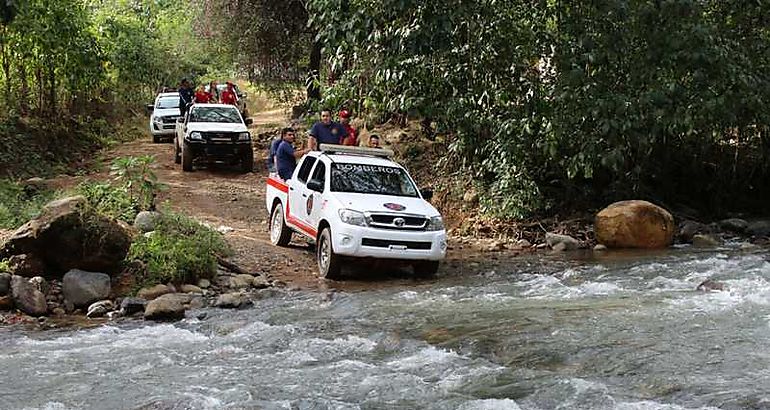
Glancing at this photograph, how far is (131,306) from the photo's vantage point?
409 inches

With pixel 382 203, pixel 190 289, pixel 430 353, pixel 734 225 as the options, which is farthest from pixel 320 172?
pixel 734 225

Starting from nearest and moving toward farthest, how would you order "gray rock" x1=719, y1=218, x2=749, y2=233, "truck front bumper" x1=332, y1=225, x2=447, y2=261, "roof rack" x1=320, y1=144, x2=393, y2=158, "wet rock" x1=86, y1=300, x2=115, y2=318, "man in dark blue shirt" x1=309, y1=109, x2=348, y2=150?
"wet rock" x1=86, y1=300, x2=115, y2=318 → "truck front bumper" x1=332, y1=225, x2=447, y2=261 → "roof rack" x1=320, y1=144, x2=393, y2=158 → "man in dark blue shirt" x1=309, y1=109, x2=348, y2=150 → "gray rock" x1=719, y1=218, x2=749, y2=233

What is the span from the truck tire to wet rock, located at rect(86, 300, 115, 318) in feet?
36.6

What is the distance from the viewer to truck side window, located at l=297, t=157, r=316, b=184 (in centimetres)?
1352

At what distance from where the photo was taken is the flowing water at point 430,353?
6969 millimetres

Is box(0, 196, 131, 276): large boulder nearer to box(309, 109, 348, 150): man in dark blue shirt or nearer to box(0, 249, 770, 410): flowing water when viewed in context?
box(0, 249, 770, 410): flowing water

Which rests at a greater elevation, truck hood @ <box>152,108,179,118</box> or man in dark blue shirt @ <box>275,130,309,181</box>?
Result: truck hood @ <box>152,108,179,118</box>

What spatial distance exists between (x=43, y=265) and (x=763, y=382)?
26.9 feet

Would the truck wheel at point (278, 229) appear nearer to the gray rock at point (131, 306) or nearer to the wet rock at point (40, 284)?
the gray rock at point (131, 306)

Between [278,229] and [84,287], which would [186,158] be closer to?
[278,229]

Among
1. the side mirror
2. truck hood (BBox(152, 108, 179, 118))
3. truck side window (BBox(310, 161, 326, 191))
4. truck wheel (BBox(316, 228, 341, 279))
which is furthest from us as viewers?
truck hood (BBox(152, 108, 179, 118))

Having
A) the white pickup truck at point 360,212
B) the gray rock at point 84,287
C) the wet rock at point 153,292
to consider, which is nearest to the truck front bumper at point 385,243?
the white pickup truck at point 360,212

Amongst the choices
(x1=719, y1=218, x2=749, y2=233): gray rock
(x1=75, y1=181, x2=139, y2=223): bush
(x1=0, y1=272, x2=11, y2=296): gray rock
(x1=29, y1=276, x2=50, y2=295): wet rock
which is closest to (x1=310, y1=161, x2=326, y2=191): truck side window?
(x1=75, y1=181, x2=139, y2=223): bush

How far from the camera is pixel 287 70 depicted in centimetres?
2830
